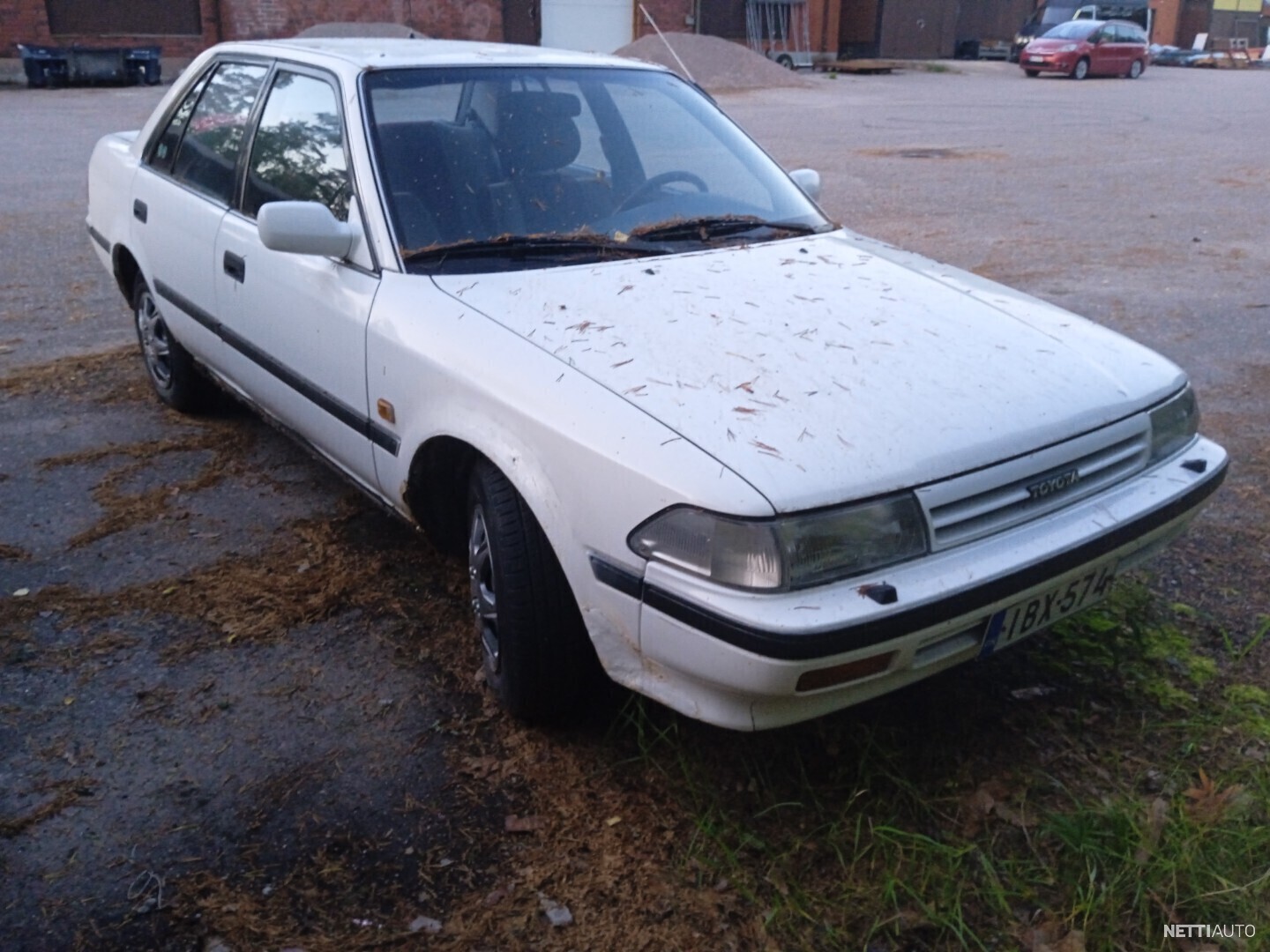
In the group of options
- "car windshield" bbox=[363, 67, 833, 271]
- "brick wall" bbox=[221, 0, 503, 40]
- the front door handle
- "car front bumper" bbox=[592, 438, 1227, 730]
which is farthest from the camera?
"brick wall" bbox=[221, 0, 503, 40]

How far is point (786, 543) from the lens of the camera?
7.25 ft

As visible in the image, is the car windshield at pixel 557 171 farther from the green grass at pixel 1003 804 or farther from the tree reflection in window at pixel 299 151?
the green grass at pixel 1003 804

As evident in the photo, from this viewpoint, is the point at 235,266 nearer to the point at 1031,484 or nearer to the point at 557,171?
the point at 557,171

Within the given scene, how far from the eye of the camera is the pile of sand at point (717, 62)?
2538cm

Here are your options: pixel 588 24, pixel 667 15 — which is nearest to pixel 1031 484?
pixel 588 24

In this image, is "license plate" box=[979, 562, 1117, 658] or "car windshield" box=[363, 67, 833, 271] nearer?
"license plate" box=[979, 562, 1117, 658]

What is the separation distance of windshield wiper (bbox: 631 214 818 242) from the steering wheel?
Result: 12 centimetres

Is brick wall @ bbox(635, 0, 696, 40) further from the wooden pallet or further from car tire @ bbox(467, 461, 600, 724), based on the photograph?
car tire @ bbox(467, 461, 600, 724)

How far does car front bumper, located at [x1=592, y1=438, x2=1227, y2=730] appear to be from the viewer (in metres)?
2.19

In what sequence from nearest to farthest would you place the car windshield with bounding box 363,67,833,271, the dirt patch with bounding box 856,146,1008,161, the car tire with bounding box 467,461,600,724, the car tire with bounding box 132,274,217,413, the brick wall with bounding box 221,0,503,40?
1. the car tire with bounding box 467,461,600,724
2. the car windshield with bounding box 363,67,833,271
3. the car tire with bounding box 132,274,217,413
4. the dirt patch with bounding box 856,146,1008,161
5. the brick wall with bounding box 221,0,503,40

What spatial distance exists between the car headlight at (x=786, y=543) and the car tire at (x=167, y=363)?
128 inches

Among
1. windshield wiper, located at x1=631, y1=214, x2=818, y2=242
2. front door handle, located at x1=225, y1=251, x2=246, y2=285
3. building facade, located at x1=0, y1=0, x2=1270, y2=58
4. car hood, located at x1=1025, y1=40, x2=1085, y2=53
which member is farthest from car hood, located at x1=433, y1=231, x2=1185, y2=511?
car hood, located at x1=1025, y1=40, x2=1085, y2=53

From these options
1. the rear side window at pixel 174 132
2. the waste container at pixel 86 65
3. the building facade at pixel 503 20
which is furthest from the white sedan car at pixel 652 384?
the building facade at pixel 503 20

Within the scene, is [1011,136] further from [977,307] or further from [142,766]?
[142,766]
